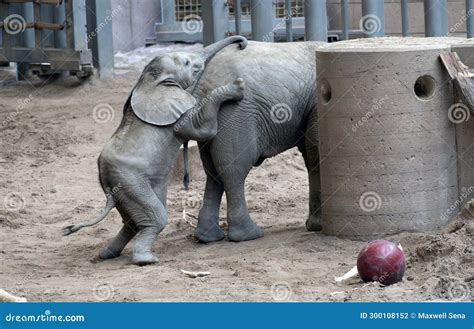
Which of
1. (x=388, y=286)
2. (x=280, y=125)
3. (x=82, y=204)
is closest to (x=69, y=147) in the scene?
(x=82, y=204)

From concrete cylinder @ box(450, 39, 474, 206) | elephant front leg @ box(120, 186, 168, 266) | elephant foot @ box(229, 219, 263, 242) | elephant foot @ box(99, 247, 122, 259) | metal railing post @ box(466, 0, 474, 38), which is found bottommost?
elephant foot @ box(99, 247, 122, 259)

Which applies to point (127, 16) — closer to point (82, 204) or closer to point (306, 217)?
point (82, 204)

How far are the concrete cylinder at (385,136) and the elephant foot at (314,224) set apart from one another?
22.9 inches

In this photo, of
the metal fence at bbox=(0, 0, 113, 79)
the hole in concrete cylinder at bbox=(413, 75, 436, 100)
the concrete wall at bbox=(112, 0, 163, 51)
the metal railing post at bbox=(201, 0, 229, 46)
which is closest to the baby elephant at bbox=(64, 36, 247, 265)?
the hole in concrete cylinder at bbox=(413, 75, 436, 100)

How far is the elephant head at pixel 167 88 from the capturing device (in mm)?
9242

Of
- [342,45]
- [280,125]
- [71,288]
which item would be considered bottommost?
[71,288]

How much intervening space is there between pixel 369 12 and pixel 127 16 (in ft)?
20.9

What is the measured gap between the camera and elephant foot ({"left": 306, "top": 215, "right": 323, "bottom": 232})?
32.4 feet

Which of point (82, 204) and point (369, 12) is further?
point (369, 12)

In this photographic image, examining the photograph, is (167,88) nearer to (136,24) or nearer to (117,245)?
(117,245)

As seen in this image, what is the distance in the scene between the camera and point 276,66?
9.73m

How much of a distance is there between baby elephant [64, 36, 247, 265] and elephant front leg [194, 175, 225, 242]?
0.71 meters

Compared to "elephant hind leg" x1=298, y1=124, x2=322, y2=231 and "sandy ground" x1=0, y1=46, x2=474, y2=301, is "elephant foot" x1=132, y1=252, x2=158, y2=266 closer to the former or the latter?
"sandy ground" x1=0, y1=46, x2=474, y2=301

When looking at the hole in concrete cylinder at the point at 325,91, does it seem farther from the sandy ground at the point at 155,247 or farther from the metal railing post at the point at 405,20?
the metal railing post at the point at 405,20
